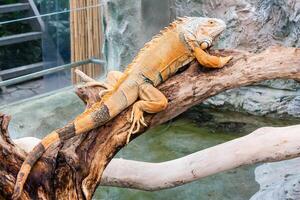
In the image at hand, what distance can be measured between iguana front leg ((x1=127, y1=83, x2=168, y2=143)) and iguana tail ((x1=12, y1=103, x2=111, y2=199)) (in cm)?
11

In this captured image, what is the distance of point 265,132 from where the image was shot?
2.51 metres

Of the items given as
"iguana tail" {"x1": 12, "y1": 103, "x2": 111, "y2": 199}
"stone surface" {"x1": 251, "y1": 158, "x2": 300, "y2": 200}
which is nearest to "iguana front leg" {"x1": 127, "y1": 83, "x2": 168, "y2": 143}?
"iguana tail" {"x1": 12, "y1": 103, "x2": 111, "y2": 199}

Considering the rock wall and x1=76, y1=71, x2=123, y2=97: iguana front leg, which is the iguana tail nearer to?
x1=76, y1=71, x2=123, y2=97: iguana front leg

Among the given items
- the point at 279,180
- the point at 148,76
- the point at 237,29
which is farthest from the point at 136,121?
the point at 237,29

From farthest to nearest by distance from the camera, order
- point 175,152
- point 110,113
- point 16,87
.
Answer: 1. point 16,87
2. point 175,152
3. point 110,113

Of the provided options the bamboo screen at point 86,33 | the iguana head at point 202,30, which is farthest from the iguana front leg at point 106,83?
the bamboo screen at point 86,33

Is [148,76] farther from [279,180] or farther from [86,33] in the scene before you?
[86,33]

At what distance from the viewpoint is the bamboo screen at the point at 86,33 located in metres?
5.17

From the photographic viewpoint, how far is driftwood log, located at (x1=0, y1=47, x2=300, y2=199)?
7.04ft

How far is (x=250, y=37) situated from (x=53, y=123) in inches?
68.6

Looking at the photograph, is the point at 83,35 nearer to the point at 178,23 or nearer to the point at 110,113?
the point at 178,23

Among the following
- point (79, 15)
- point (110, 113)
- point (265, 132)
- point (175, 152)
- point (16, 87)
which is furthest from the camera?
point (16, 87)

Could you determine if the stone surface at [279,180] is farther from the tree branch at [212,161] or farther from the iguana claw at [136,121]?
the iguana claw at [136,121]

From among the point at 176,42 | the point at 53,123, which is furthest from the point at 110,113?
the point at 53,123
